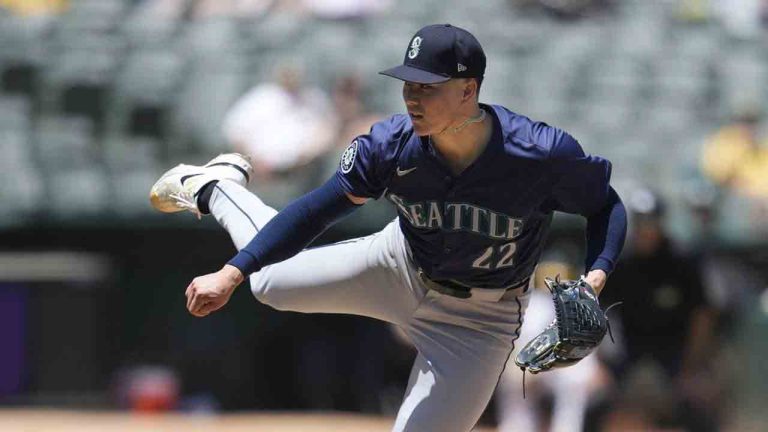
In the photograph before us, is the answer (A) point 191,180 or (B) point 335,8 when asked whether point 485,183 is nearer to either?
(A) point 191,180

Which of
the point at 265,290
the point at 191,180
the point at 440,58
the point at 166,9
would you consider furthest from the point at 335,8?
the point at 440,58

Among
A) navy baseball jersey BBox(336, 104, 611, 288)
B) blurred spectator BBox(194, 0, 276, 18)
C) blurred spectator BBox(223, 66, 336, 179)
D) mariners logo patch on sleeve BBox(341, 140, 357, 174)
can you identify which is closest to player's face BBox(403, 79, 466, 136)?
navy baseball jersey BBox(336, 104, 611, 288)

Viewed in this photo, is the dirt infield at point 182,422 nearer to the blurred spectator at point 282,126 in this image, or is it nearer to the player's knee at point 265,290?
the blurred spectator at point 282,126

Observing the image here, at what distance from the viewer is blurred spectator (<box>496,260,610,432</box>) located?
7.73 metres

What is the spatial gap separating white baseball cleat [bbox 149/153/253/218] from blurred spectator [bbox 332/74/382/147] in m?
3.98

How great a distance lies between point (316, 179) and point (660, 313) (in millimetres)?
2598

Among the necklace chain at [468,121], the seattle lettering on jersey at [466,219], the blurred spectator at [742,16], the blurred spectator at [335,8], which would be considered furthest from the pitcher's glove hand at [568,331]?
the blurred spectator at [742,16]

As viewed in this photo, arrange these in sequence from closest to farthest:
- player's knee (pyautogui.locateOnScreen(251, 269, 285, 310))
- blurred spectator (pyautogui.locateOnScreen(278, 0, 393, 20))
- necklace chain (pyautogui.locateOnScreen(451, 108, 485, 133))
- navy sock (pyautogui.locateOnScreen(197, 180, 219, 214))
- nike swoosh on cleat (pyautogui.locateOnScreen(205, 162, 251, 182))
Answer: necklace chain (pyautogui.locateOnScreen(451, 108, 485, 133)) → player's knee (pyautogui.locateOnScreen(251, 269, 285, 310)) → navy sock (pyautogui.locateOnScreen(197, 180, 219, 214)) → nike swoosh on cleat (pyautogui.locateOnScreen(205, 162, 251, 182)) → blurred spectator (pyautogui.locateOnScreen(278, 0, 393, 20))

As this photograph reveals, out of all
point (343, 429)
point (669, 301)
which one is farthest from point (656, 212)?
point (343, 429)

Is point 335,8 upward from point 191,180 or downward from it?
downward

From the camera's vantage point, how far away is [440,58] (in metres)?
3.96

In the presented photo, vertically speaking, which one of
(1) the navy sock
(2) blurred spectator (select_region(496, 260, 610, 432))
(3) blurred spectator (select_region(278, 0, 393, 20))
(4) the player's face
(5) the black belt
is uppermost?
(4) the player's face

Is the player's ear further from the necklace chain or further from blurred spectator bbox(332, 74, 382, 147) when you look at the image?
blurred spectator bbox(332, 74, 382, 147)

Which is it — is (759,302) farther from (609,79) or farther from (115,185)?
(115,185)
